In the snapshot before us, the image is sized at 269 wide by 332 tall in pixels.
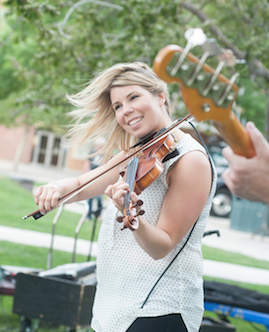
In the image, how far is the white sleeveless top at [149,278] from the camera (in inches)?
80.7

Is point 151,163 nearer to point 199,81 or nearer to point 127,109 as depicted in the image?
point 127,109

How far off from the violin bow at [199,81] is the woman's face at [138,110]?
2.29 feet

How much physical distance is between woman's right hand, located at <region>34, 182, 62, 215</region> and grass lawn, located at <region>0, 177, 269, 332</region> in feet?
9.21

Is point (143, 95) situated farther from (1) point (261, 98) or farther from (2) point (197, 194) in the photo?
(1) point (261, 98)

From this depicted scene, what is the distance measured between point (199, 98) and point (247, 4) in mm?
6320

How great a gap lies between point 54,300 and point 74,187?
5.86 ft

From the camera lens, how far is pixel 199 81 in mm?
1376

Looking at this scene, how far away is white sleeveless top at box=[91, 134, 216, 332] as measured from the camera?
205 centimetres

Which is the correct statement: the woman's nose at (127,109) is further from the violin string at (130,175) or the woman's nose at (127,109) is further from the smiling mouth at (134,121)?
the violin string at (130,175)

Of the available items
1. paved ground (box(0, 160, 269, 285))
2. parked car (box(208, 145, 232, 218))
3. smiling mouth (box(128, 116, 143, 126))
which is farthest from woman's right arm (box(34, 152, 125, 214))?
parked car (box(208, 145, 232, 218))

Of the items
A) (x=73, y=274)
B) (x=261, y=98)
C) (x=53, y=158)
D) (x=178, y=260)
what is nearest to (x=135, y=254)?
(x=178, y=260)

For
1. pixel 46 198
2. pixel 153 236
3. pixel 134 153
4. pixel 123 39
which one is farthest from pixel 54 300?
pixel 123 39

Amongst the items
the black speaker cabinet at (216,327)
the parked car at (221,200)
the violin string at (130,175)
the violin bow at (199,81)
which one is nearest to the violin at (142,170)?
the violin string at (130,175)

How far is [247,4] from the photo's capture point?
7.23m
